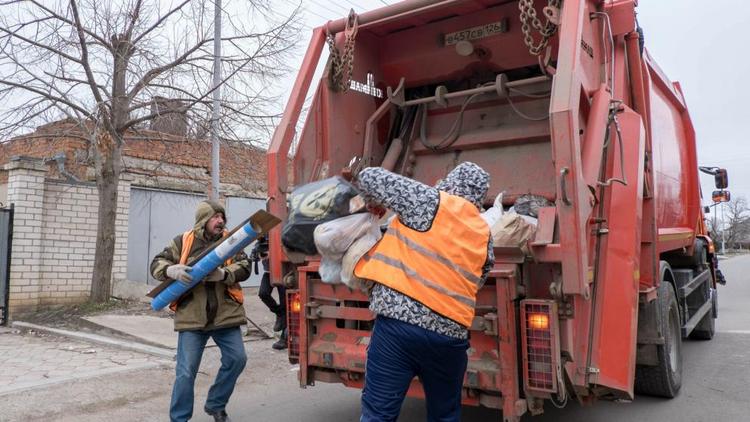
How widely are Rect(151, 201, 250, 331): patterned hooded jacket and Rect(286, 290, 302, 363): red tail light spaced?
31 centimetres

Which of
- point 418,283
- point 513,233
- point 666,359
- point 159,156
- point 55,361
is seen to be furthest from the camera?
point 159,156

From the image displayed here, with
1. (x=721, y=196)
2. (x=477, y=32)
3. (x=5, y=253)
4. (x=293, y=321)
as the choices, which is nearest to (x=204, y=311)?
(x=293, y=321)

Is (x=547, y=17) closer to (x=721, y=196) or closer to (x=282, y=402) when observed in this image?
→ (x=282, y=402)

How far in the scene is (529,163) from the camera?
4.52m

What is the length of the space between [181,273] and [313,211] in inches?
48.8

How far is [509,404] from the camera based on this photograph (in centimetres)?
306

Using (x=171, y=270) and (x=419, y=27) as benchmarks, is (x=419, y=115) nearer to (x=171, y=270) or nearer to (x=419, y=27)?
(x=419, y=27)

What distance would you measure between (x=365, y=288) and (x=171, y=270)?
58.0 inches

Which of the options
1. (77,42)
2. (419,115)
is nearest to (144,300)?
(77,42)

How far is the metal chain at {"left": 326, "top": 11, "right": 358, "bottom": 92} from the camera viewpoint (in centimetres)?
445

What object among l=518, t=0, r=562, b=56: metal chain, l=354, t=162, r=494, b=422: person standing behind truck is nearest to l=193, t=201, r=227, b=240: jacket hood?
l=354, t=162, r=494, b=422: person standing behind truck

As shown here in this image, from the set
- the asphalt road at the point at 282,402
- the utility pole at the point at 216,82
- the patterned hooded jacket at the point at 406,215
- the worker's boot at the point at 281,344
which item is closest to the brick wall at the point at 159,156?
the utility pole at the point at 216,82

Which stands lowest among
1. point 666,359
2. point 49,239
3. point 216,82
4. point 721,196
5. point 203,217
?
point 666,359

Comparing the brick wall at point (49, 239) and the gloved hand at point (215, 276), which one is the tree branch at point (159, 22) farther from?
the gloved hand at point (215, 276)
